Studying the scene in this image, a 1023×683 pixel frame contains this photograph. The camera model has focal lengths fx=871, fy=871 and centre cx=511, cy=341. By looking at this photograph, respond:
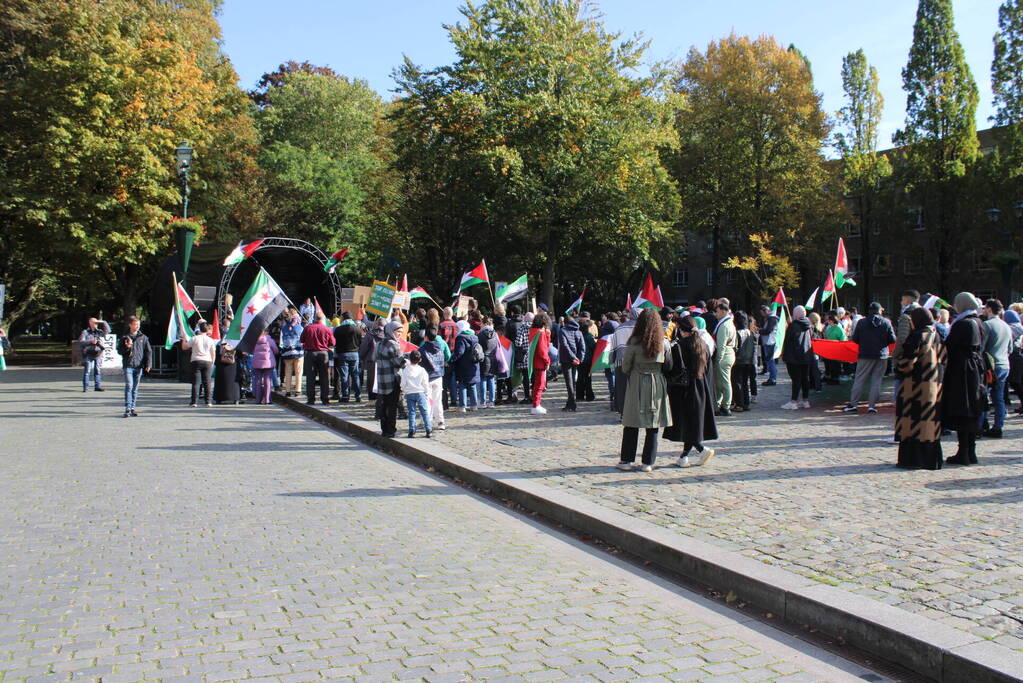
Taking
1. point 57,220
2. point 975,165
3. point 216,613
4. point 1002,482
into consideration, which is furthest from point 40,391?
point 975,165

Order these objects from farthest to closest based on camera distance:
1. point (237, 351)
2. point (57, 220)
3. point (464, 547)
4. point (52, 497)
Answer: point (57, 220) → point (237, 351) → point (52, 497) → point (464, 547)

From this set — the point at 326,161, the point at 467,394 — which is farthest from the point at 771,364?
the point at 326,161

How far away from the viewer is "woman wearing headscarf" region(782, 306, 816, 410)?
14789 millimetres

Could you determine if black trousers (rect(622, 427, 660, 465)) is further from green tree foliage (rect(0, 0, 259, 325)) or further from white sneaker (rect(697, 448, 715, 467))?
green tree foliage (rect(0, 0, 259, 325))

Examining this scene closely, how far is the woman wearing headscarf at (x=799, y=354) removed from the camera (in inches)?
582

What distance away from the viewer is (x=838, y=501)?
7242 millimetres

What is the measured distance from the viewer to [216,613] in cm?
479

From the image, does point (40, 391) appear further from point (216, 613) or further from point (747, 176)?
point (747, 176)

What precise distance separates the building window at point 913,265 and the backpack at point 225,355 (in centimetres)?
4075

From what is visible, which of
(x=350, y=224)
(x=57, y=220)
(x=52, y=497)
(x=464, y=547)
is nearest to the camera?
(x=464, y=547)

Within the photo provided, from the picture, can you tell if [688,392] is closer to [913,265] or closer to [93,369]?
[93,369]

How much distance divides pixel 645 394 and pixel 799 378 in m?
7.23

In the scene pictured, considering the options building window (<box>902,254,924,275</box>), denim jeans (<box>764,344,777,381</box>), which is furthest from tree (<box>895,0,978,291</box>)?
denim jeans (<box>764,344,777,381</box>)

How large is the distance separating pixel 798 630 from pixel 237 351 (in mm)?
16120
